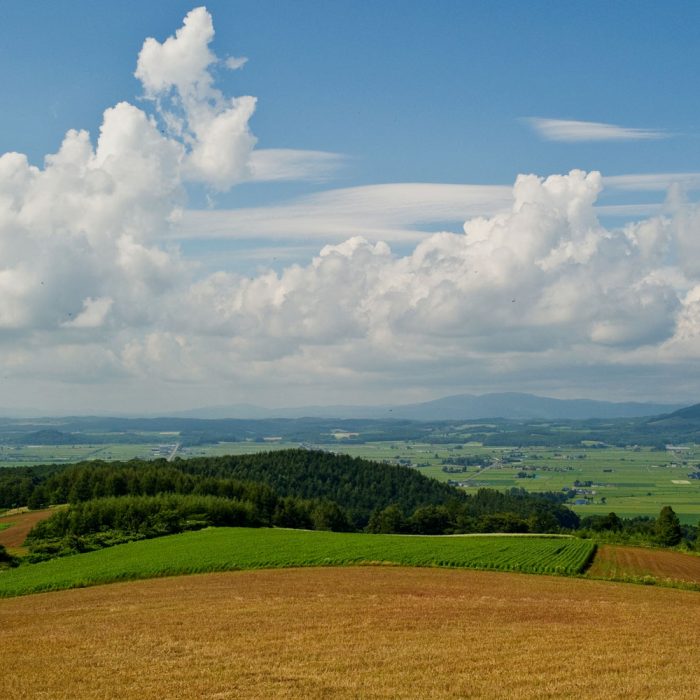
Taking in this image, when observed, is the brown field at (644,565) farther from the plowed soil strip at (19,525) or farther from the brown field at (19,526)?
the plowed soil strip at (19,525)

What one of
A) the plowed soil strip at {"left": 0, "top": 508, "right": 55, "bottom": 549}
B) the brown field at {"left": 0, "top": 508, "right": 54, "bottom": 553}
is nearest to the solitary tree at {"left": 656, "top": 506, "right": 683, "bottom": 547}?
the brown field at {"left": 0, "top": 508, "right": 54, "bottom": 553}

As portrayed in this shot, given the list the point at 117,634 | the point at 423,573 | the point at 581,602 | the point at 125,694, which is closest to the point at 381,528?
the point at 423,573

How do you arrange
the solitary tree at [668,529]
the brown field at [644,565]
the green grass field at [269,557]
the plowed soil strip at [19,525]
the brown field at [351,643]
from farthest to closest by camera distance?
the solitary tree at [668,529]
the plowed soil strip at [19,525]
the brown field at [644,565]
the green grass field at [269,557]
the brown field at [351,643]

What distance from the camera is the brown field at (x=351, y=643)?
20.2 metres

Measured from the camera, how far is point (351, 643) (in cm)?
2577

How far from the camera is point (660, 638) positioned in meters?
27.0

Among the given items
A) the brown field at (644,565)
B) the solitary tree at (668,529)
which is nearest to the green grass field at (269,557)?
the brown field at (644,565)

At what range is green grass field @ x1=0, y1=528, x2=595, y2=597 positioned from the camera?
53.1 meters

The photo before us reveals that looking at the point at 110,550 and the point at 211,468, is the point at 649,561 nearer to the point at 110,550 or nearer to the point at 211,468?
the point at 110,550

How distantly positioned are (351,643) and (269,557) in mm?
33968

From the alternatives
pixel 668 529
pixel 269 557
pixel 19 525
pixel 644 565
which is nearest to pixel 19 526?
pixel 19 525

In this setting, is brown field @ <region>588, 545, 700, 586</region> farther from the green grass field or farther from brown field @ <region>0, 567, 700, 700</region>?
brown field @ <region>0, 567, 700, 700</region>

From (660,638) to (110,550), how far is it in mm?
55356

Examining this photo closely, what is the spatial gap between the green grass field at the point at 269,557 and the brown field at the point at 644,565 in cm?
163
